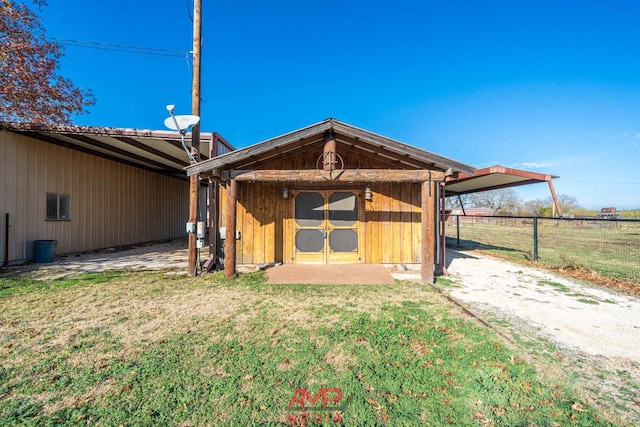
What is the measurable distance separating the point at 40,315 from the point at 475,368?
→ 5307mm

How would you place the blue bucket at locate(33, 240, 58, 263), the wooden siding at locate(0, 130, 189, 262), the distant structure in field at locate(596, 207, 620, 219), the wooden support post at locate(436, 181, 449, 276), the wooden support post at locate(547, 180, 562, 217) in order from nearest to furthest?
the wooden support post at locate(547, 180, 562, 217) → the wooden support post at locate(436, 181, 449, 276) → the wooden siding at locate(0, 130, 189, 262) → the blue bucket at locate(33, 240, 58, 263) → the distant structure in field at locate(596, 207, 620, 219)

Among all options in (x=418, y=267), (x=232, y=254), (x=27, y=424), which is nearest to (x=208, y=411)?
(x=27, y=424)

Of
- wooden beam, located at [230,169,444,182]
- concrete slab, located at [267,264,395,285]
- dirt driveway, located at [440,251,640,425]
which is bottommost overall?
dirt driveway, located at [440,251,640,425]

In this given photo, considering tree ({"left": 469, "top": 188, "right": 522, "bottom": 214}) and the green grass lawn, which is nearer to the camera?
the green grass lawn

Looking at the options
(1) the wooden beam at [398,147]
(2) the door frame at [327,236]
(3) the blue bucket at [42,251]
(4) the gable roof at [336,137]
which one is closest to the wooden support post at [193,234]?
(4) the gable roof at [336,137]

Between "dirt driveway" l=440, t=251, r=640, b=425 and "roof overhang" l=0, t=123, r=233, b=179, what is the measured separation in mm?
6976

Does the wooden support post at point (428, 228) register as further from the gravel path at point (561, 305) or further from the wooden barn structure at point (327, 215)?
the wooden barn structure at point (327, 215)

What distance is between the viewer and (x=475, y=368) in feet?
8.18

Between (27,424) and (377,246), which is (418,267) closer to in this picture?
(377,246)

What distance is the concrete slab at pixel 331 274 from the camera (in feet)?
17.9

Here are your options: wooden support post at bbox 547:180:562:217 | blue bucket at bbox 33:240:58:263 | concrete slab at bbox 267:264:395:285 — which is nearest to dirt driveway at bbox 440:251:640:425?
concrete slab at bbox 267:264:395:285

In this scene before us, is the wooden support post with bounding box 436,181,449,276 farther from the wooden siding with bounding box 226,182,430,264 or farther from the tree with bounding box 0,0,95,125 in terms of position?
the tree with bounding box 0,0,95,125

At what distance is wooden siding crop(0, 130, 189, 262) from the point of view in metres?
6.99

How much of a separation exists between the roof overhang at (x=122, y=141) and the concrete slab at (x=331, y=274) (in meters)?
3.82
